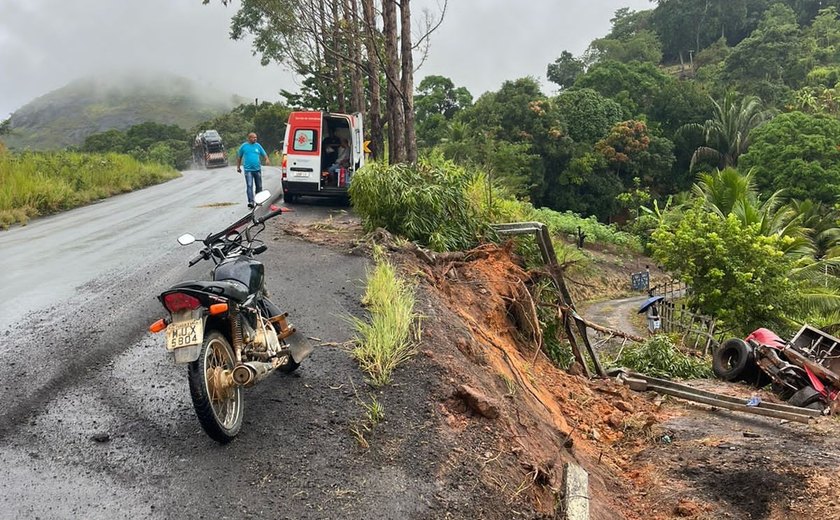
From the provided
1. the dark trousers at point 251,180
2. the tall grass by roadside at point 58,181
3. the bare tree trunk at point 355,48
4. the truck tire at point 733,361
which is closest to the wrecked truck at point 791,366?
the truck tire at point 733,361

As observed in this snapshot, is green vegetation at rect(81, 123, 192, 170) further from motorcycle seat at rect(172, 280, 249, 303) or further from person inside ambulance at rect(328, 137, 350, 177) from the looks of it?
motorcycle seat at rect(172, 280, 249, 303)

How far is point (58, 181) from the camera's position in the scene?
737 inches

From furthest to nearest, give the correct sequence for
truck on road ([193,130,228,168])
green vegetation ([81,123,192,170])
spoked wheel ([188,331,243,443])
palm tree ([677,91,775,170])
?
green vegetation ([81,123,192,170]), palm tree ([677,91,775,170]), truck on road ([193,130,228,168]), spoked wheel ([188,331,243,443])

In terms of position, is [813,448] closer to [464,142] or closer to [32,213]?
[32,213]

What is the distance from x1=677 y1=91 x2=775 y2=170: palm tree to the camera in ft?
136

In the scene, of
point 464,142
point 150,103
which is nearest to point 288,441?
point 464,142

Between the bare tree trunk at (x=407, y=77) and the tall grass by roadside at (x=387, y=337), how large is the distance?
7.19 metres

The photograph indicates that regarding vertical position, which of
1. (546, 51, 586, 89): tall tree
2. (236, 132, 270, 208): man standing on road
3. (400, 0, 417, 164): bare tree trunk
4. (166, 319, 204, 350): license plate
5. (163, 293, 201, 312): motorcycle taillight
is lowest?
(166, 319, 204, 350): license plate

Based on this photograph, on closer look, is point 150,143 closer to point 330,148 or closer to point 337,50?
point 337,50

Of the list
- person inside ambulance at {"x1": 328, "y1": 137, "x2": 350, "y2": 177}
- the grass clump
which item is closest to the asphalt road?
Answer: person inside ambulance at {"x1": 328, "y1": 137, "x2": 350, "y2": 177}

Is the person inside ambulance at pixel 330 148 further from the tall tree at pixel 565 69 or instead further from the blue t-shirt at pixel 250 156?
the tall tree at pixel 565 69

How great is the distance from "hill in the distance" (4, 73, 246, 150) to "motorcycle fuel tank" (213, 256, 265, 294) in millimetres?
119573

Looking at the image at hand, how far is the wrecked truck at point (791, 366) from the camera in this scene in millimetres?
11484

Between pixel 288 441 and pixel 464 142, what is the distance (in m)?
31.3
